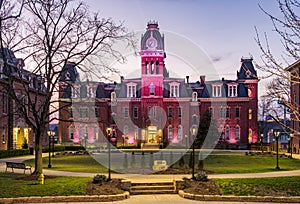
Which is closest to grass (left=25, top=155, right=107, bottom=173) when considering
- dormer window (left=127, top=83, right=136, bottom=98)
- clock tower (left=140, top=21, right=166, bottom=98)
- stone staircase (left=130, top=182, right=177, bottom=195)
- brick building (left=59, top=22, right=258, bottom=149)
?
stone staircase (left=130, top=182, right=177, bottom=195)

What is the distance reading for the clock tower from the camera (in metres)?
55.0

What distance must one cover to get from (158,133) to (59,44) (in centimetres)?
4029

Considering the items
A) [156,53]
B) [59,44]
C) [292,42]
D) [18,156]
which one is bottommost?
[18,156]

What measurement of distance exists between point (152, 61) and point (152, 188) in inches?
1592

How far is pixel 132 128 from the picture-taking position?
59688 mm

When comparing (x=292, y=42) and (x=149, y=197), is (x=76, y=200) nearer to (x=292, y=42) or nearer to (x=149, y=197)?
(x=149, y=197)

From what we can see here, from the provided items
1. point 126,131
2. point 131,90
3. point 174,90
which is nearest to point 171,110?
point 174,90

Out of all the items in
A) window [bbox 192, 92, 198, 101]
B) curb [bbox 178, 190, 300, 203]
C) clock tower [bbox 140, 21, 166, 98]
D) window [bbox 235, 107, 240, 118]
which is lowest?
curb [bbox 178, 190, 300, 203]

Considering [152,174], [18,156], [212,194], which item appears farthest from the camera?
[18,156]

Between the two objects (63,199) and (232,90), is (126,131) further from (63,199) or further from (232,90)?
(63,199)

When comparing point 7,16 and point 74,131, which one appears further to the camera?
point 74,131

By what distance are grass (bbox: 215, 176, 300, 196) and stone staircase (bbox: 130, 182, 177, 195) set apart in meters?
2.03

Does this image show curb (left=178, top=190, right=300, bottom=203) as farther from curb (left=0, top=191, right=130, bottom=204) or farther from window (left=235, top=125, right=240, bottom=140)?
window (left=235, top=125, right=240, bottom=140)

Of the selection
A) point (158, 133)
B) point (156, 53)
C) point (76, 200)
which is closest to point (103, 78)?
point (76, 200)
